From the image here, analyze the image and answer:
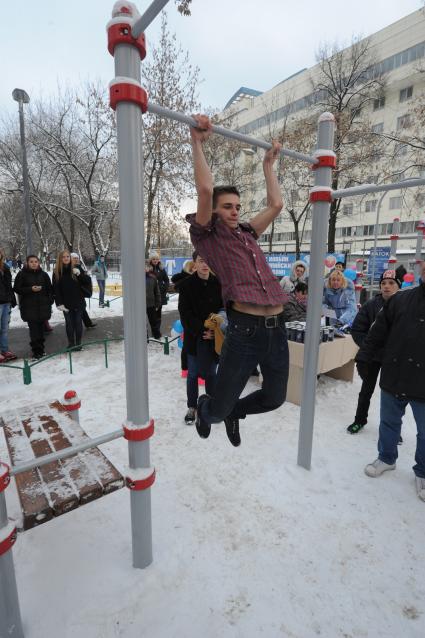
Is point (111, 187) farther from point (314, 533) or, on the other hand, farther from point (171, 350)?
point (314, 533)

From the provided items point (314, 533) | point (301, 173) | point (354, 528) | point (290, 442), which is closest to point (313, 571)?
point (314, 533)

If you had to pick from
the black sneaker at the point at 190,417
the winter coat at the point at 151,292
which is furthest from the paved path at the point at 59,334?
the black sneaker at the point at 190,417

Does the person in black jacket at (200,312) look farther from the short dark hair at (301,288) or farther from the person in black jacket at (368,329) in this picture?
the short dark hair at (301,288)

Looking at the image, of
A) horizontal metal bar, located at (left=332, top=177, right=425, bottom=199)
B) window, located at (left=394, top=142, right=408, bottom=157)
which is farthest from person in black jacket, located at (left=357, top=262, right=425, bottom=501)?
window, located at (left=394, top=142, right=408, bottom=157)

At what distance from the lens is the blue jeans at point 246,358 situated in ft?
6.54

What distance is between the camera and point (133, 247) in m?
1.75

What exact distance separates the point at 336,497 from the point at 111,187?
659 inches

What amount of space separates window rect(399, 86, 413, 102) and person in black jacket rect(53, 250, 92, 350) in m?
34.1

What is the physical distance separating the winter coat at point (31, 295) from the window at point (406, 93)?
3471 centimetres

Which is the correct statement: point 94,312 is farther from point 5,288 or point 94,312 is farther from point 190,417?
point 190,417

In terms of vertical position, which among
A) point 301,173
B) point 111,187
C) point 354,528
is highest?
point 301,173

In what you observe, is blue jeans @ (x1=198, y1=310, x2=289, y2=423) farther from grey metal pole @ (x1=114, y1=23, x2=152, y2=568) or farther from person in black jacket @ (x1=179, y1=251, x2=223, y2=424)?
person in black jacket @ (x1=179, y1=251, x2=223, y2=424)

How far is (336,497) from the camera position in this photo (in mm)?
2768

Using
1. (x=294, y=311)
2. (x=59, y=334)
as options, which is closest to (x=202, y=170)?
(x=294, y=311)
